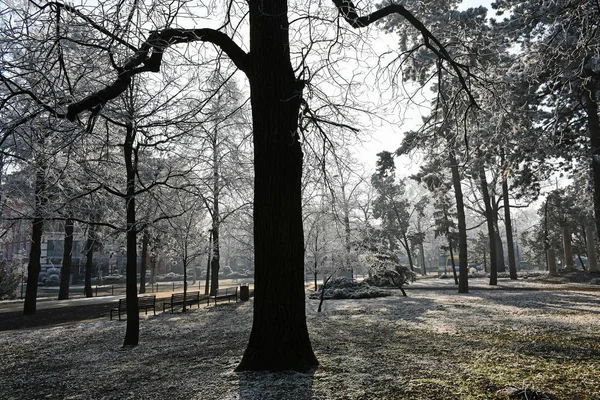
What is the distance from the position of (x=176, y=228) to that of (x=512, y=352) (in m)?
8.39

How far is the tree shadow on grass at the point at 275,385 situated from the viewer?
4215mm

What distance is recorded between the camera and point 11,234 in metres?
21.6

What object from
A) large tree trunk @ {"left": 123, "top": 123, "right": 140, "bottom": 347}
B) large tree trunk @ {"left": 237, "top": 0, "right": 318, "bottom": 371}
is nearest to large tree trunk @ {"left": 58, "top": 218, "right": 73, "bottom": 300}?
large tree trunk @ {"left": 123, "top": 123, "right": 140, "bottom": 347}

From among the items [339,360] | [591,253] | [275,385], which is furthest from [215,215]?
[591,253]

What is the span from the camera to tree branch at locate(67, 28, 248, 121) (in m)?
5.55

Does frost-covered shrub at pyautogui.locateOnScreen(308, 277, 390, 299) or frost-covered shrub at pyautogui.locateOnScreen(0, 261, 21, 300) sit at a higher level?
frost-covered shrub at pyautogui.locateOnScreen(0, 261, 21, 300)

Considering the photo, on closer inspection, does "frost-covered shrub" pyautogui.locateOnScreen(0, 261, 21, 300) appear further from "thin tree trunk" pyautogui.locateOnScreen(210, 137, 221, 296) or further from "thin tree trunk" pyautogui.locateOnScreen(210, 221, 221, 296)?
"thin tree trunk" pyautogui.locateOnScreen(210, 137, 221, 296)

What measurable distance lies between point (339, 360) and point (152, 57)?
18.6 feet

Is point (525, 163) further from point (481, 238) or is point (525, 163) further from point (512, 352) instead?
point (481, 238)

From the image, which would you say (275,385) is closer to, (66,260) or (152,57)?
(152,57)

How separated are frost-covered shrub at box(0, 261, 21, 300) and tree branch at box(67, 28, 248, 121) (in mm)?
26332

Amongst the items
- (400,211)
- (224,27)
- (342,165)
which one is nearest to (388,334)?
(342,165)

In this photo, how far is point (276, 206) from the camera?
→ 5.45 m

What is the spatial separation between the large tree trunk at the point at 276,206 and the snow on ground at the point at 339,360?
42 cm
